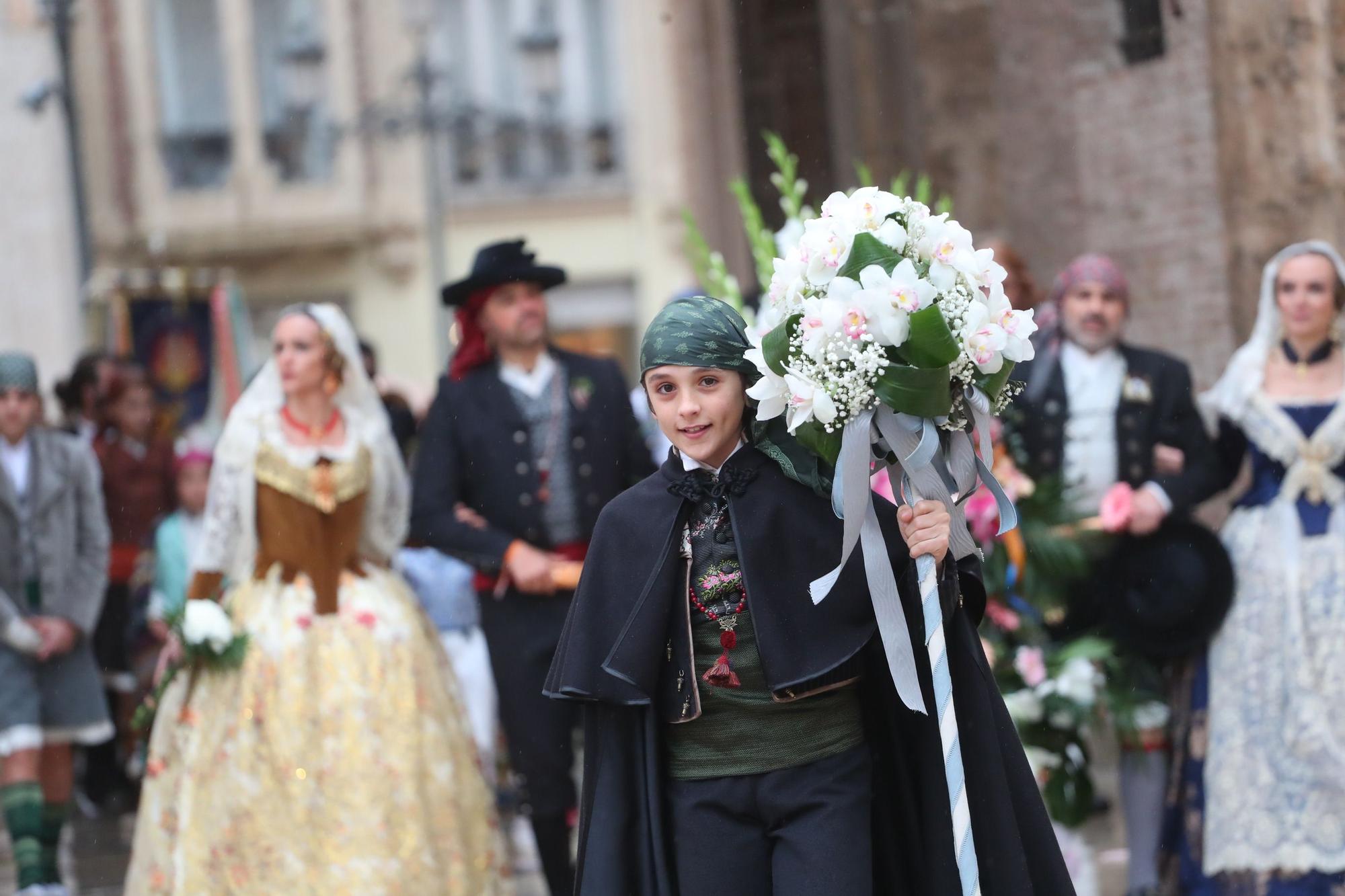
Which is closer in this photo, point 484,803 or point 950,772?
point 950,772

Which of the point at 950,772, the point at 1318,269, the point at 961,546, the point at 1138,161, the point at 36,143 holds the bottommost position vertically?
the point at 950,772

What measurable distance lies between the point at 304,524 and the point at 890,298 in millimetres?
3071

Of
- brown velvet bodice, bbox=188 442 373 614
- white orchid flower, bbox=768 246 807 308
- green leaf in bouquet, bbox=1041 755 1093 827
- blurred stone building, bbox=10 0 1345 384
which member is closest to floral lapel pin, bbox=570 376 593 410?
brown velvet bodice, bbox=188 442 373 614

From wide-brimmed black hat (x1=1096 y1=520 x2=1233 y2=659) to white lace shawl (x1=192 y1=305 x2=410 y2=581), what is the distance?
8.08ft

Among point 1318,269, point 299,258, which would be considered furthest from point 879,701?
point 299,258

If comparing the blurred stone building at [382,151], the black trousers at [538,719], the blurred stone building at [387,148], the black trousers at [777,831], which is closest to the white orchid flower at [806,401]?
the black trousers at [777,831]

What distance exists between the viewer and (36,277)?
2341 centimetres

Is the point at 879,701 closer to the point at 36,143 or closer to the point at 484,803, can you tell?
the point at 484,803

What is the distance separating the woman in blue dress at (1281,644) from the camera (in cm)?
608

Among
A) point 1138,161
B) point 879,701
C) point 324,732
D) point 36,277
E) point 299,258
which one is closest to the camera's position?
point 879,701

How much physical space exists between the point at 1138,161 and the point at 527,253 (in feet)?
12.4

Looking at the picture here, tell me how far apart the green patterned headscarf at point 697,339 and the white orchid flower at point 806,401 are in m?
0.19

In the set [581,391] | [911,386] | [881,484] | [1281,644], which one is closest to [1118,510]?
[1281,644]

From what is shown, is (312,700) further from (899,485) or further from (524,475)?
(899,485)
